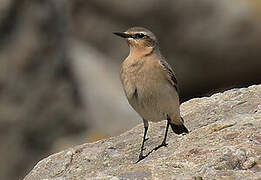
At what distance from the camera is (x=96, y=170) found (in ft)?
25.6

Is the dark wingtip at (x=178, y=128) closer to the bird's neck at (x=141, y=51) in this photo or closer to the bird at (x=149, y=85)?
the bird at (x=149, y=85)

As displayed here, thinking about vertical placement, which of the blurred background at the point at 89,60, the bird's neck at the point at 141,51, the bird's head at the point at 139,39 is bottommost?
the blurred background at the point at 89,60

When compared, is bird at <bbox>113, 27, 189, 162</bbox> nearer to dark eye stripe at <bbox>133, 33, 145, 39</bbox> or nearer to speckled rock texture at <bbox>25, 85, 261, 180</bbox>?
dark eye stripe at <bbox>133, 33, 145, 39</bbox>

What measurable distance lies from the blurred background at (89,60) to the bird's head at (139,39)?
5.76 meters

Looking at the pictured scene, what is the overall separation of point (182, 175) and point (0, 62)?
27.7 feet

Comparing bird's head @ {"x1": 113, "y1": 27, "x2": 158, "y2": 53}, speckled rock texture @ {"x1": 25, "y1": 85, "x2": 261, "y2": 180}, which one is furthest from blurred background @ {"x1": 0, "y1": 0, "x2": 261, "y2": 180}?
bird's head @ {"x1": 113, "y1": 27, "x2": 158, "y2": 53}

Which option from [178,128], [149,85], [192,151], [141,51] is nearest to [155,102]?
[149,85]

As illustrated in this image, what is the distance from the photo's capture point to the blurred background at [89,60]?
563 inches

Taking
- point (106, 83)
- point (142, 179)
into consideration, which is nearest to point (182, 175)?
point (142, 179)

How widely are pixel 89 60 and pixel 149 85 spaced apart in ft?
28.8

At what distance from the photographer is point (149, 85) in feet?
27.3

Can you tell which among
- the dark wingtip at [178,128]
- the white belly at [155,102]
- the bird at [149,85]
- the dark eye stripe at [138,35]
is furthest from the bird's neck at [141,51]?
the dark wingtip at [178,128]

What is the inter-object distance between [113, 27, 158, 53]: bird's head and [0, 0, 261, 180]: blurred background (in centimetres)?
576

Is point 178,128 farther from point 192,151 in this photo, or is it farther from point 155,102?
point 192,151
